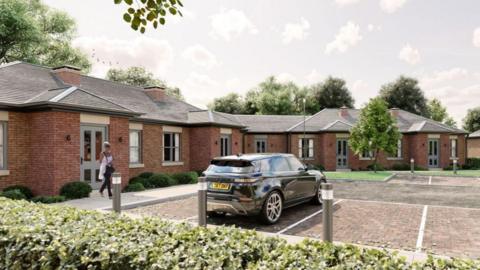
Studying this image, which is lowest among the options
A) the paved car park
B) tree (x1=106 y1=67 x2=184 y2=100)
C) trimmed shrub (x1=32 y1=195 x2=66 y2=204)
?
the paved car park

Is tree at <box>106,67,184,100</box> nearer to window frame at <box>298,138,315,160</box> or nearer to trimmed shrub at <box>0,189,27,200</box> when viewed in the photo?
window frame at <box>298,138,315,160</box>

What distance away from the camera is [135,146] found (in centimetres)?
1695

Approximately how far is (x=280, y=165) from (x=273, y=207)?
1179 mm

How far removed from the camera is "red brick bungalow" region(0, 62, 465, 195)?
11.9m

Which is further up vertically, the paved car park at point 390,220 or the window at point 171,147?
the window at point 171,147

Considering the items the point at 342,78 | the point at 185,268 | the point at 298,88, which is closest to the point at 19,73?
the point at 185,268

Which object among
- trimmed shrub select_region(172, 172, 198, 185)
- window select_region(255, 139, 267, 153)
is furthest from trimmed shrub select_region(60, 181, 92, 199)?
window select_region(255, 139, 267, 153)

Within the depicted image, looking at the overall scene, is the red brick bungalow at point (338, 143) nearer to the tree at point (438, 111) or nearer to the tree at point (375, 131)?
the tree at point (375, 131)

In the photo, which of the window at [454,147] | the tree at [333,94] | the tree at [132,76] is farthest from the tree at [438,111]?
the tree at [132,76]

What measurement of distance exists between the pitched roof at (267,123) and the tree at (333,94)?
77.2 feet

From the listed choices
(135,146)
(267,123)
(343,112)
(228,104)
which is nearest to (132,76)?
(228,104)

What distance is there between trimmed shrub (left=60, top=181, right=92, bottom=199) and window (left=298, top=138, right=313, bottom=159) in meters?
20.0

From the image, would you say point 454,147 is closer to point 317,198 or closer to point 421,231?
point 317,198

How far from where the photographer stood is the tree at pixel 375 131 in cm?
2377
